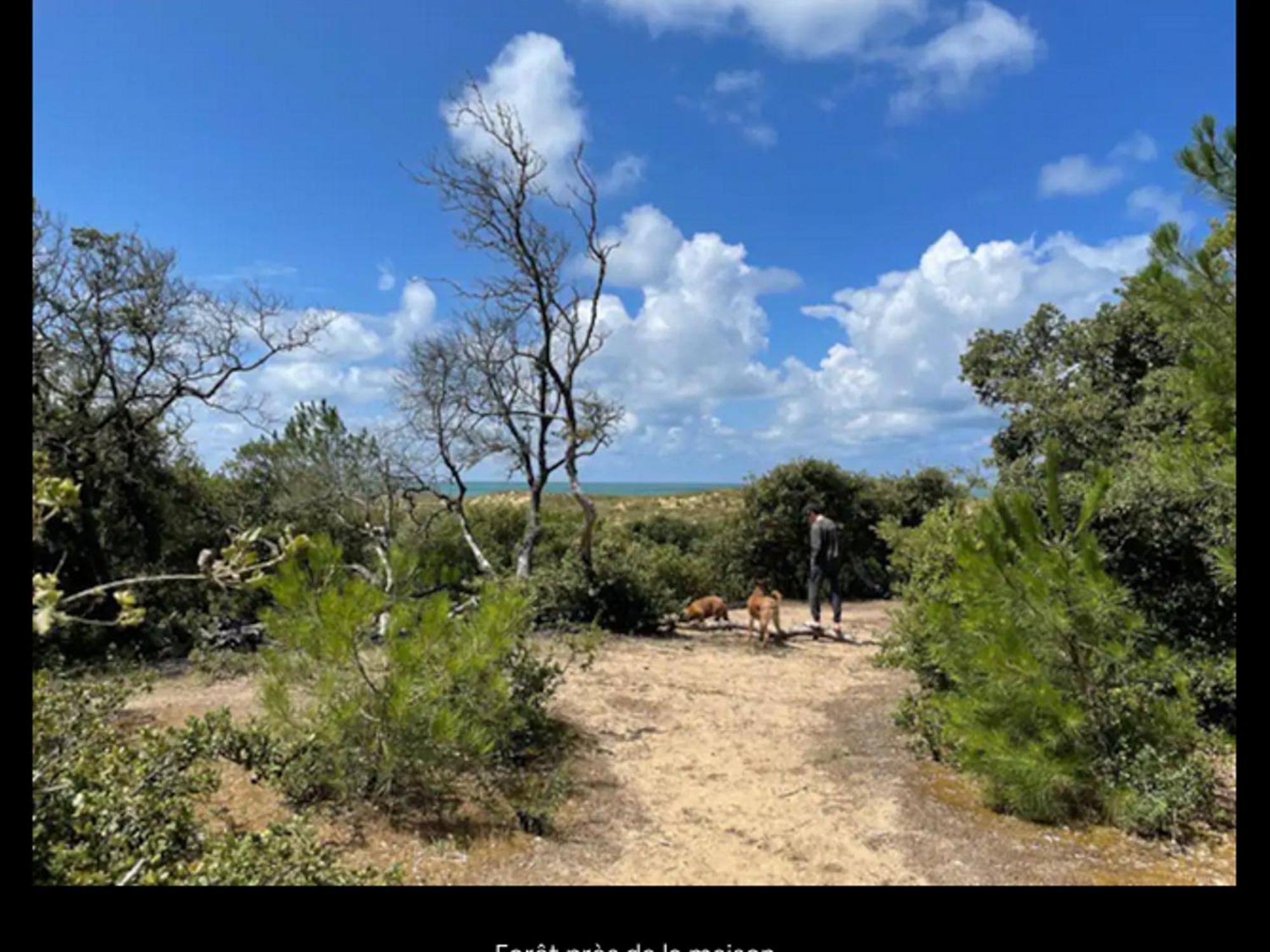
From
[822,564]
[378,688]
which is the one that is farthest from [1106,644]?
[822,564]

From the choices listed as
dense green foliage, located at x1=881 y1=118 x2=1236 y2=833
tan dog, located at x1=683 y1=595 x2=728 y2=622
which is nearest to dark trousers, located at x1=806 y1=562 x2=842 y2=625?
tan dog, located at x1=683 y1=595 x2=728 y2=622

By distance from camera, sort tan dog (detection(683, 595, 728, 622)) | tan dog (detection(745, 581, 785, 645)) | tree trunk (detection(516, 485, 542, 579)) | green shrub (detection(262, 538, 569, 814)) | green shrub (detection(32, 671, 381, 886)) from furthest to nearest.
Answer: tree trunk (detection(516, 485, 542, 579))
tan dog (detection(683, 595, 728, 622))
tan dog (detection(745, 581, 785, 645))
green shrub (detection(262, 538, 569, 814))
green shrub (detection(32, 671, 381, 886))

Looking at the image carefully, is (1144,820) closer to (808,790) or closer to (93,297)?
(808,790)

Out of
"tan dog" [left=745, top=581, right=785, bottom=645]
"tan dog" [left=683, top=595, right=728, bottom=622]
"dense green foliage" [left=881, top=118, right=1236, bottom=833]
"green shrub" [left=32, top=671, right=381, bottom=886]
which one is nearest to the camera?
"green shrub" [left=32, top=671, right=381, bottom=886]

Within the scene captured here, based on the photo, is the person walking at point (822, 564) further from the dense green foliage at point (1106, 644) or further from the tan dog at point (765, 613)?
the dense green foliage at point (1106, 644)

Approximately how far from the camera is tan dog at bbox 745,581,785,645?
923cm

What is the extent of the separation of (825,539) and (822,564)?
0.43 metres

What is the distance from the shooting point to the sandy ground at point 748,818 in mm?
3266

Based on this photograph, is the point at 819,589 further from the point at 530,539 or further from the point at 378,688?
the point at 378,688

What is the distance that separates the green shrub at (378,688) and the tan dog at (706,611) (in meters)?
7.05

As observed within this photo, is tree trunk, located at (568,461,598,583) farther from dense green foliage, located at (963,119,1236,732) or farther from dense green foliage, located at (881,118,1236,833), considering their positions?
dense green foliage, located at (881,118,1236,833)

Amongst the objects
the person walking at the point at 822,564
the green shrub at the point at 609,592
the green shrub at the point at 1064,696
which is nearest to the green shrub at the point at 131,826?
the green shrub at the point at 1064,696
